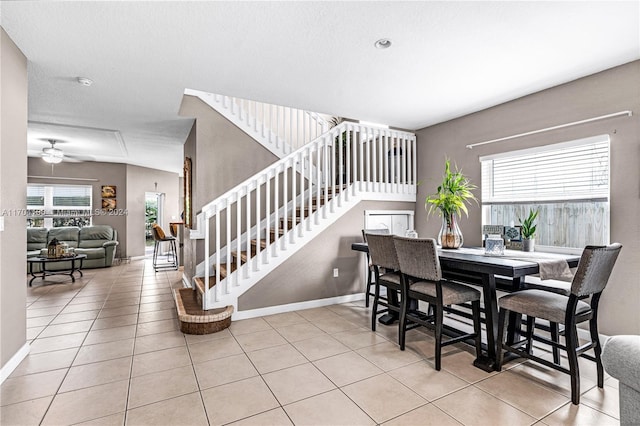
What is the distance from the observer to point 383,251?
3.12m

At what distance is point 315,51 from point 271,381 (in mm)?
2641

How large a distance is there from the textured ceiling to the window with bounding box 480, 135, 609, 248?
2.39 feet

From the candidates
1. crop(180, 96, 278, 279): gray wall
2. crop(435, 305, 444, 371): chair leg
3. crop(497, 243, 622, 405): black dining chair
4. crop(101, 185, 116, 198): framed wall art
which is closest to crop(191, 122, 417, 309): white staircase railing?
crop(180, 96, 278, 279): gray wall

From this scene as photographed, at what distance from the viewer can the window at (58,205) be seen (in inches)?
298

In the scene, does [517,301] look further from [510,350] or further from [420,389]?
[420,389]

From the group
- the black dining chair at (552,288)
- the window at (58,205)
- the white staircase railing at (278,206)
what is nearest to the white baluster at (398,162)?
the white staircase railing at (278,206)

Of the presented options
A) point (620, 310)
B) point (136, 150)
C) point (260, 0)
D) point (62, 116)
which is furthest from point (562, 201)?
point (136, 150)

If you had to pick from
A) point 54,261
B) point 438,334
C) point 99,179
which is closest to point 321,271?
point 438,334

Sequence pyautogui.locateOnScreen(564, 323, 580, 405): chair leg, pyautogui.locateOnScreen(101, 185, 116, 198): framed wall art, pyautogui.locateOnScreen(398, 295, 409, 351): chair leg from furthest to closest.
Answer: pyautogui.locateOnScreen(101, 185, 116, 198): framed wall art < pyautogui.locateOnScreen(398, 295, 409, 351): chair leg < pyautogui.locateOnScreen(564, 323, 580, 405): chair leg

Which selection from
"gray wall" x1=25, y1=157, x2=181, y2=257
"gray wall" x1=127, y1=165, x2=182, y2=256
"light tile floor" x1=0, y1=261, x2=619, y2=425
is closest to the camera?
"light tile floor" x1=0, y1=261, x2=619, y2=425

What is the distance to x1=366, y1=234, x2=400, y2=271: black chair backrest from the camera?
9.81 ft

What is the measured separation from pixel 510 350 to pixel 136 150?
7.14 metres

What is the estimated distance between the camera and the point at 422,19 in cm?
231

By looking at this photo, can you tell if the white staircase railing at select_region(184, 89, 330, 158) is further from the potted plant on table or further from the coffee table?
the coffee table
